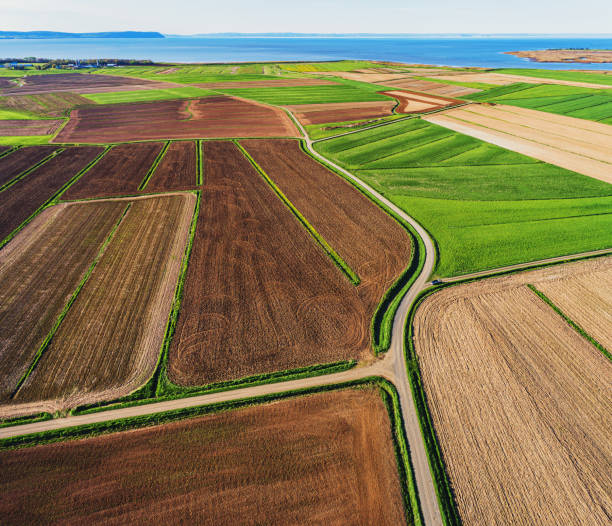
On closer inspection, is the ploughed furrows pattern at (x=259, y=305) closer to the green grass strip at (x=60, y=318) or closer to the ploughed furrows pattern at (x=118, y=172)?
the green grass strip at (x=60, y=318)

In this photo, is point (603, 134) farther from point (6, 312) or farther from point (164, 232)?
point (6, 312)

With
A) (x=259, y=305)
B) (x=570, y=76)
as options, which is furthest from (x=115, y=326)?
(x=570, y=76)

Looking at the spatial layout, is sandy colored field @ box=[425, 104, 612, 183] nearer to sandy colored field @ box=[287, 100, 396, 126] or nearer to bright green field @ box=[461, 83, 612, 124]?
bright green field @ box=[461, 83, 612, 124]

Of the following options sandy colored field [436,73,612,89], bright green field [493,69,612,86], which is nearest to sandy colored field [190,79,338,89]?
sandy colored field [436,73,612,89]

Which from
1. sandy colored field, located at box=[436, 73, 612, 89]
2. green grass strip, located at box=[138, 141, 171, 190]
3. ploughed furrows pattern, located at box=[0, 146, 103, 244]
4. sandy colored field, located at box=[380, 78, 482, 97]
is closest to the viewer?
ploughed furrows pattern, located at box=[0, 146, 103, 244]

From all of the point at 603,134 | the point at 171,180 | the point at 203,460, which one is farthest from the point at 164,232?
the point at 603,134
